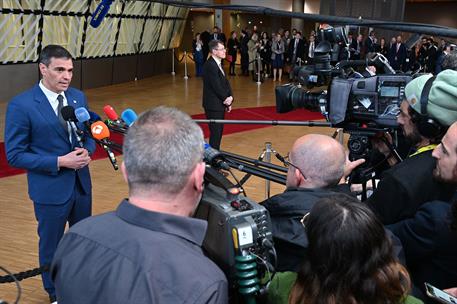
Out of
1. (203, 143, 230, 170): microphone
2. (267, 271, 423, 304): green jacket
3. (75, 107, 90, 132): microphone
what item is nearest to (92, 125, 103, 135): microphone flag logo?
(75, 107, 90, 132): microphone

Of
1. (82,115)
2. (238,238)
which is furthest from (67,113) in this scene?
(238,238)

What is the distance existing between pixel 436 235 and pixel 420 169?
30cm

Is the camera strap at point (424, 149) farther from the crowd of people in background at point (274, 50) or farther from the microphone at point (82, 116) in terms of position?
the crowd of people in background at point (274, 50)

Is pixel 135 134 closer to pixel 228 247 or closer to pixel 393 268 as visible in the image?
pixel 228 247

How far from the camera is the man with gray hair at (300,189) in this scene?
134 cm

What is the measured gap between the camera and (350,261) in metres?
1.05

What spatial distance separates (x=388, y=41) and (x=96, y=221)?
44.1 ft

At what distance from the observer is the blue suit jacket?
2.47 meters

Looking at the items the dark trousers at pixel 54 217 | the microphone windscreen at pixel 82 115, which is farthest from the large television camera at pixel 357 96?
the dark trousers at pixel 54 217

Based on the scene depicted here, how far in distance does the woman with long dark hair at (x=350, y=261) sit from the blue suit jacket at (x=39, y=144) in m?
1.80

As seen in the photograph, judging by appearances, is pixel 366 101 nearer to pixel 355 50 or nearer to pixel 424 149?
A: pixel 424 149

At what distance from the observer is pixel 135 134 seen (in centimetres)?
109

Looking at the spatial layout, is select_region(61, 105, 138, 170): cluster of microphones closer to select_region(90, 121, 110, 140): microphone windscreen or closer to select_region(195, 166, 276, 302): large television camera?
select_region(90, 121, 110, 140): microphone windscreen

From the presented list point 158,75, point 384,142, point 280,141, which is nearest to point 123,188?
point 280,141
